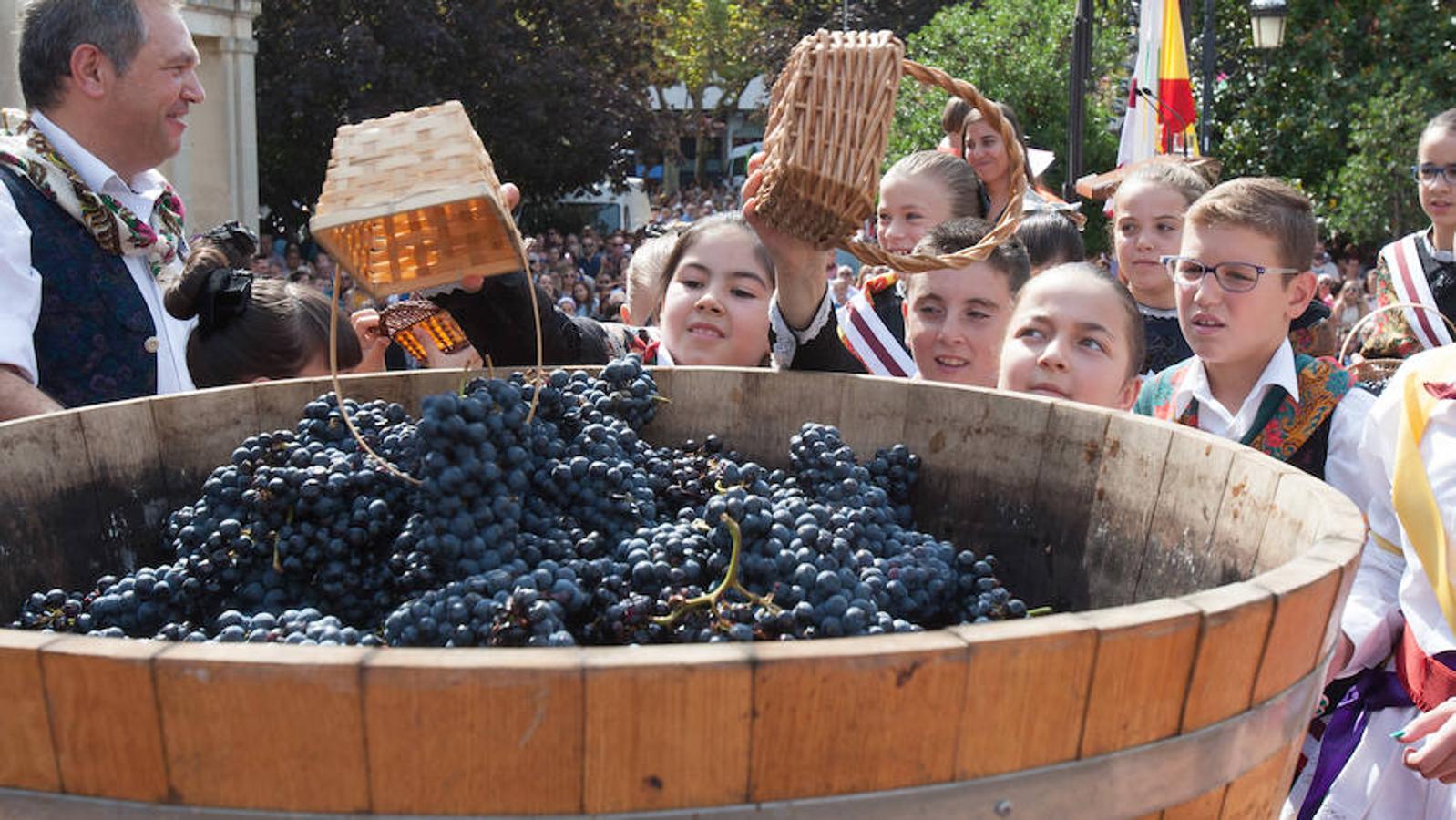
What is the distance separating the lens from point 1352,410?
106 inches

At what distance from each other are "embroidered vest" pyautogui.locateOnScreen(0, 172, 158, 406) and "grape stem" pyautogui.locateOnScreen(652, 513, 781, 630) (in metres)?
2.16

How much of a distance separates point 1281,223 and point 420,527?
2.19m

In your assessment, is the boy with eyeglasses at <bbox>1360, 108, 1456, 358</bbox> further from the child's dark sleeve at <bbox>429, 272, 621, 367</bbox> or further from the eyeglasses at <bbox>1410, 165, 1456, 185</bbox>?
the child's dark sleeve at <bbox>429, 272, 621, 367</bbox>

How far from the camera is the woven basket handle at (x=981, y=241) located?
2244mm

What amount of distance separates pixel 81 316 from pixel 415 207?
1932 mm

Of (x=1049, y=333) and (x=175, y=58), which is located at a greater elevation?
(x=175, y=58)

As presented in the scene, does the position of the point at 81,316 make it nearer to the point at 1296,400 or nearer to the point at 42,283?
the point at 42,283

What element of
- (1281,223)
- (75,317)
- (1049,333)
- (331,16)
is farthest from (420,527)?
(331,16)

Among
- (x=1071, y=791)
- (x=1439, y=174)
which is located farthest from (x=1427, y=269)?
(x=1071, y=791)

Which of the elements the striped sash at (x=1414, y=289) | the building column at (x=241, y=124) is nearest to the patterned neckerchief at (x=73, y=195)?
the striped sash at (x=1414, y=289)

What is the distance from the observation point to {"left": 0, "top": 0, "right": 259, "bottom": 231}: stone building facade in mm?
16172

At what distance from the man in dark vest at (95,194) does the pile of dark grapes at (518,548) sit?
1261 millimetres

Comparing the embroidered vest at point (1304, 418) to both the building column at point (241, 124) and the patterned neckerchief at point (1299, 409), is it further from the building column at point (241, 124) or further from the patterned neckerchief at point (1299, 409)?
the building column at point (241, 124)

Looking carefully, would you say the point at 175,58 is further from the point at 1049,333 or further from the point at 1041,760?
the point at 1041,760
